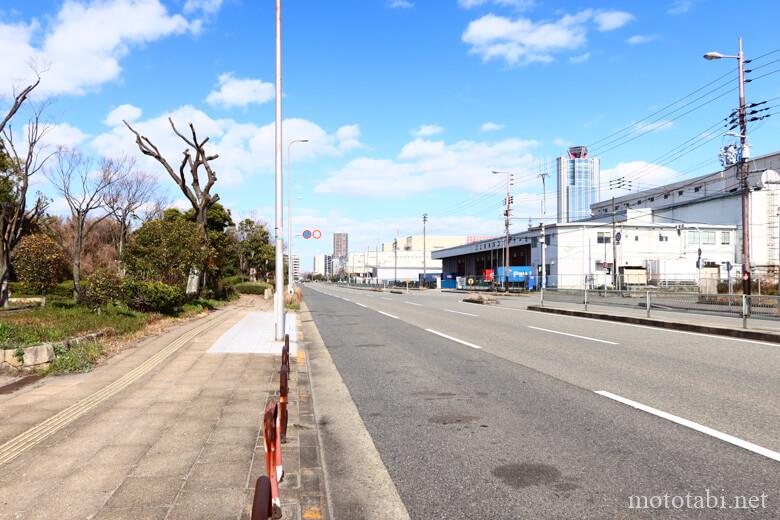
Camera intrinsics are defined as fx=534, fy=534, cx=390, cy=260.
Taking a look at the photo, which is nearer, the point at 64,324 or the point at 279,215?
the point at 64,324

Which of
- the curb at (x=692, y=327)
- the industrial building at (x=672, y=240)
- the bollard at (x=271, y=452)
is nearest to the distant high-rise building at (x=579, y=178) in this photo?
the industrial building at (x=672, y=240)

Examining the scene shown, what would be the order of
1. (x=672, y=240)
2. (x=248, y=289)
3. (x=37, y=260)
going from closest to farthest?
(x=37, y=260) → (x=248, y=289) → (x=672, y=240)

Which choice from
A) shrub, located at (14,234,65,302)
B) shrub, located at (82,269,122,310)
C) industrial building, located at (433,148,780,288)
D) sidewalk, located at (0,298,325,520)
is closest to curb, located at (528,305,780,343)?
sidewalk, located at (0,298,325,520)

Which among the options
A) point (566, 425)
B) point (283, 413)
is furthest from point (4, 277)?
point (566, 425)

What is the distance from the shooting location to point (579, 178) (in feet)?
563

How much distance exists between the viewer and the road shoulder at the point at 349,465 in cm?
384

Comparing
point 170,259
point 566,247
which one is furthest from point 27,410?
point 566,247

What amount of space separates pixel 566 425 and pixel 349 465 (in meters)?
2.41

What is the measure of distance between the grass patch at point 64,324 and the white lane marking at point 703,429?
9251 millimetres

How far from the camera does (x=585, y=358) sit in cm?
999

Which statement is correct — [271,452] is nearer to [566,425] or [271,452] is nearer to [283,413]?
[283,413]

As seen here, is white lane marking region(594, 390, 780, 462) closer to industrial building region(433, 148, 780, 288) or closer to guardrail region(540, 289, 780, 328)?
guardrail region(540, 289, 780, 328)

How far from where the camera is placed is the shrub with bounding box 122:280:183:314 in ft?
57.1

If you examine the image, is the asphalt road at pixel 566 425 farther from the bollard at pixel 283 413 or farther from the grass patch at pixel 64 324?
the grass patch at pixel 64 324
